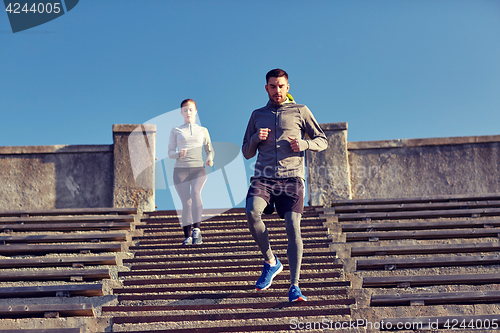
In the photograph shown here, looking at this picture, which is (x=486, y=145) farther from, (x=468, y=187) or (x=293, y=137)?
(x=293, y=137)

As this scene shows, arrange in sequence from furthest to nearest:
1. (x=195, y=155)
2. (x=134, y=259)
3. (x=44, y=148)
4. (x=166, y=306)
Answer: (x=44, y=148) → (x=195, y=155) → (x=134, y=259) → (x=166, y=306)

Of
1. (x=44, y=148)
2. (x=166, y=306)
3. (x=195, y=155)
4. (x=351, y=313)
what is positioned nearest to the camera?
(x=351, y=313)

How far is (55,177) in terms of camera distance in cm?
754

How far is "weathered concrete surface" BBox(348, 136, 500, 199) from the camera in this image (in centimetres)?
759

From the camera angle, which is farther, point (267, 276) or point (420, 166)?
point (420, 166)

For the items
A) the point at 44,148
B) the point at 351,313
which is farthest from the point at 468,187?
the point at 44,148

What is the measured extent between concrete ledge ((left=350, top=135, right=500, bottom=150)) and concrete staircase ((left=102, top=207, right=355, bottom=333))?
2.37m

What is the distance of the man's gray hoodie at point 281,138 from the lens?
3.54 meters

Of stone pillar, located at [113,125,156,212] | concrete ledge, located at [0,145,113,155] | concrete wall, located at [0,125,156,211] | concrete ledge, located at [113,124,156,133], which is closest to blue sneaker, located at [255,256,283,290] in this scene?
stone pillar, located at [113,125,156,212]

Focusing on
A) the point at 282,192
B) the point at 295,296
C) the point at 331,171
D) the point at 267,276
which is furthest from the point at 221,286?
the point at 331,171

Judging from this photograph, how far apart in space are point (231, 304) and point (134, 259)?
60.0 inches

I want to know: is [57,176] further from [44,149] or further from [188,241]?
[188,241]

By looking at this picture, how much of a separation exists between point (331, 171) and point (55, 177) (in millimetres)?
4520

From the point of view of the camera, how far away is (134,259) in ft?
15.4
